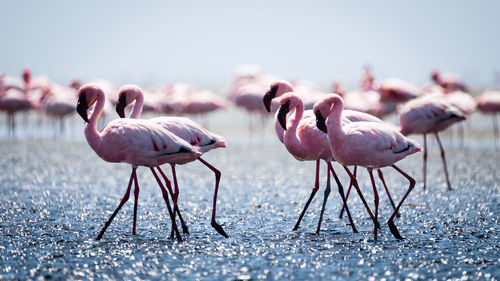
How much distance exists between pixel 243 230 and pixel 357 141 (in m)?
1.30

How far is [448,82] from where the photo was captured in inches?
626

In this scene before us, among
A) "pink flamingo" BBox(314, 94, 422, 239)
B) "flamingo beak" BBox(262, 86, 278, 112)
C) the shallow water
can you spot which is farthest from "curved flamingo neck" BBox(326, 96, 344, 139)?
the shallow water

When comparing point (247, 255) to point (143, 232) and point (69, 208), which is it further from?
point (69, 208)

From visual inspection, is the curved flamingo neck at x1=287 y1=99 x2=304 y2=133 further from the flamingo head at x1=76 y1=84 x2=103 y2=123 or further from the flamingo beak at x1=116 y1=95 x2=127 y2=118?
the flamingo head at x1=76 y1=84 x2=103 y2=123

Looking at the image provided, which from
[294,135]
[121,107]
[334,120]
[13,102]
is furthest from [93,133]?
[13,102]

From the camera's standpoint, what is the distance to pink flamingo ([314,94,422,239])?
205 inches

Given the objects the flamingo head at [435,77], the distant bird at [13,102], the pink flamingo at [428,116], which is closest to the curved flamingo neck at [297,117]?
the pink flamingo at [428,116]

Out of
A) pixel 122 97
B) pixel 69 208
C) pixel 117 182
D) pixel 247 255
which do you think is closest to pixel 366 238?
pixel 247 255

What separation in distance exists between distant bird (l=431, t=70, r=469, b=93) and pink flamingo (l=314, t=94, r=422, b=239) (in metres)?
9.67

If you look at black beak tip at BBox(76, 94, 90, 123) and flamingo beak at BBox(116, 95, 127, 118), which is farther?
flamingo beak at BBox(116, 95, 127, 118)

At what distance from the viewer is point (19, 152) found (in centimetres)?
1272

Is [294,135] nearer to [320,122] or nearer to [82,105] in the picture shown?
[320,122]

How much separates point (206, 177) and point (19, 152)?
4.97m

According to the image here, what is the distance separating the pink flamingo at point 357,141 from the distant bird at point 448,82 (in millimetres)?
9672
